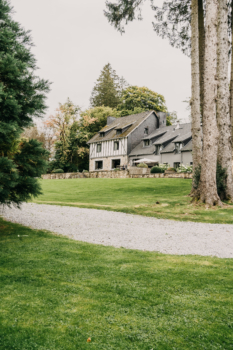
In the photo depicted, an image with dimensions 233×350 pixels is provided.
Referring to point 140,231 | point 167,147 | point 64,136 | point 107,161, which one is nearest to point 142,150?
point 167,147

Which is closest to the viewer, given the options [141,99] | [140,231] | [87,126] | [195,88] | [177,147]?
[140,231]

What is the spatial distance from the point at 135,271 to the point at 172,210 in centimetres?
709

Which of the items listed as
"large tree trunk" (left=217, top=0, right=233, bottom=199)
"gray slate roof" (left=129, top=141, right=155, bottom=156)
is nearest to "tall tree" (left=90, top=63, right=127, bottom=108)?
"gray slate roof" (left=129, top=141, right=155, bottom=156)

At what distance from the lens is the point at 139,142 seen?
3734 centimetres

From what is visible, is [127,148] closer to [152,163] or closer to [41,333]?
[152,163]

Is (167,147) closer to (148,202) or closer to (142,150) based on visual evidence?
(142,150)

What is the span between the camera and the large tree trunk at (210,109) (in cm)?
1070

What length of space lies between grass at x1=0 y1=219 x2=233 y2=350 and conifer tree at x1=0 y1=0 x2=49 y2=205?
1.54m

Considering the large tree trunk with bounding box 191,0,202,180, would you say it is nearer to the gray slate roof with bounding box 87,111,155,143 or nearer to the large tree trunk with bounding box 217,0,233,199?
the large tree trunk with bounding box 217,0,233,199

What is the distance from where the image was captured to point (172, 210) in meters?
10.6

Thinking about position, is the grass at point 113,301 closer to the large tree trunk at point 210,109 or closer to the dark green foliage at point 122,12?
the large tree trunk at point 210,109

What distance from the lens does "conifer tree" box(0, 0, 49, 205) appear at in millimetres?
5234

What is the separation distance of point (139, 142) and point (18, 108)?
107ft

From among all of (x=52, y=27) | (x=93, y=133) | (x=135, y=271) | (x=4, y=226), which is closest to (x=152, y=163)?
(x=93, y=133)
